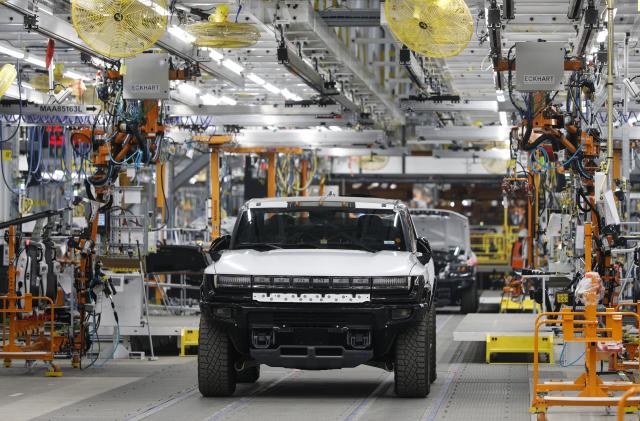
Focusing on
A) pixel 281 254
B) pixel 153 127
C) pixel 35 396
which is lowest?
pixel 35 396

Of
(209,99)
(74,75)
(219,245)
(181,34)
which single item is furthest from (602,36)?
(209,99)

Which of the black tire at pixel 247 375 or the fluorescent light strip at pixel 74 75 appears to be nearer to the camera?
the black tire at pixel 247 375

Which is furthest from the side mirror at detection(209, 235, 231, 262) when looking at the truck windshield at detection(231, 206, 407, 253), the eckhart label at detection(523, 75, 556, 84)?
the eckhart label at detection(523, 75, 556, 84)

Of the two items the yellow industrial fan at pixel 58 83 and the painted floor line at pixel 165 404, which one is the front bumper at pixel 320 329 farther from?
the yellow industrial fan at pixel 58 83

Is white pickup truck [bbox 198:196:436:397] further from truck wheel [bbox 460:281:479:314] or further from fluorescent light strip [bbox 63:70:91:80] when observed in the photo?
truck wheel [bbox 460:281:479:314]

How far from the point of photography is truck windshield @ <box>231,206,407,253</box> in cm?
1184

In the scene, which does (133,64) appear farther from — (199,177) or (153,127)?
(199,177)

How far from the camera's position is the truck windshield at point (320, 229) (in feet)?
38.9

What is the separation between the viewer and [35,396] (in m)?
11.7

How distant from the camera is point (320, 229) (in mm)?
11977

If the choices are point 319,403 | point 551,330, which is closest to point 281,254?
point 319,403

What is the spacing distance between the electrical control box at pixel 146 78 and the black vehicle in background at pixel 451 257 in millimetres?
9979

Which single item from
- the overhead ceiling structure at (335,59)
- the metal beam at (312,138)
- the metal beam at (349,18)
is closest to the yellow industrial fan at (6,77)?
the overhead ceiling structure at (335,59)

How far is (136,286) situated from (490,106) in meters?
7.95
